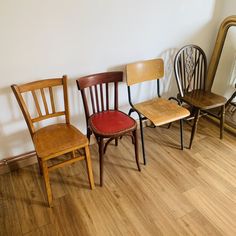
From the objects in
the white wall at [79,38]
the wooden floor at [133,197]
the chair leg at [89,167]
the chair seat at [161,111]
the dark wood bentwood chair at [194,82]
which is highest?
the white wall at [79,38]

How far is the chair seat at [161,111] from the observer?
6.20 ft

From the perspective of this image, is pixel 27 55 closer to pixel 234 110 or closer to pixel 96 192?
pixel 96 192

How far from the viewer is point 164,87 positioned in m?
2.52

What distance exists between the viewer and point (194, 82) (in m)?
2.39

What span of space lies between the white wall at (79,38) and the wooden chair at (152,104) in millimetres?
125

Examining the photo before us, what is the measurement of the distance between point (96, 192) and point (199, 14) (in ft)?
6.41

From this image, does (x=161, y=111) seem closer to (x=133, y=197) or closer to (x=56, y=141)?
(x=133, y=197)

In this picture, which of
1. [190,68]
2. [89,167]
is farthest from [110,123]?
[190,68]

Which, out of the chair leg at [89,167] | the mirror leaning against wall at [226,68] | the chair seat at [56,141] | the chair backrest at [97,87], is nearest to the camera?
the chair seat at [56,141]

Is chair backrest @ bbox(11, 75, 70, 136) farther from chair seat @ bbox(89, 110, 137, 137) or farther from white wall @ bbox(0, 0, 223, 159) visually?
chair seat @ bbox(89, 110, 137, 137)

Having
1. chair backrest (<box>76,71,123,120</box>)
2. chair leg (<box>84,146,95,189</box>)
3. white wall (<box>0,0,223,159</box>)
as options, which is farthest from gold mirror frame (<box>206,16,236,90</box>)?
chair leg (<box>84,146,95,189</box>)

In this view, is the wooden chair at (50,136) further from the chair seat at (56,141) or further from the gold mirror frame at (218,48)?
the gold mirror frame at (218,48)

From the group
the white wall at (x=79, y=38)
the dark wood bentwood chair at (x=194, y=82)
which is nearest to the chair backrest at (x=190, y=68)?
the dark wood bentwood chair at (x=194, y=82)

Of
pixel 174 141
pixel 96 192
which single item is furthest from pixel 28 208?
pixel 174 141
